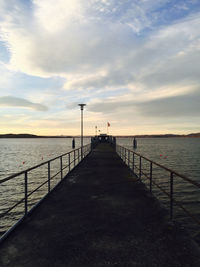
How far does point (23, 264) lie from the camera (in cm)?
300

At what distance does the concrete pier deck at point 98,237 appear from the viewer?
10.2 ft

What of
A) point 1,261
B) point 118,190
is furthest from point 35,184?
point 1,261

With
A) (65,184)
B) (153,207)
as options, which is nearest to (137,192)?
(153,207)

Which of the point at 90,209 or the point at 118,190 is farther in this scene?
the point at 118,190

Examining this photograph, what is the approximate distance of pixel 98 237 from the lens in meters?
3.77

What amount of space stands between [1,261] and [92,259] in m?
1.45

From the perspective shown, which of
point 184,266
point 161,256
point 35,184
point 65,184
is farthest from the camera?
point 35,184

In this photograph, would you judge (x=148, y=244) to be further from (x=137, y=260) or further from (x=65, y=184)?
(x=65, y=184)

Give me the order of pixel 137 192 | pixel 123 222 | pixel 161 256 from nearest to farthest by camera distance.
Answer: pixel 161 256 < pixel 123 222 < pixel 137 192

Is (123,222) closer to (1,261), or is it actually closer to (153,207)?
(153,207)

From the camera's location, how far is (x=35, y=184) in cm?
1920

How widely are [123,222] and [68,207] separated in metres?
1.75

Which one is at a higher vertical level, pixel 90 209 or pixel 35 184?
pixel 90 209

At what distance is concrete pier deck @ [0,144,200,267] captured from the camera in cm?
310
